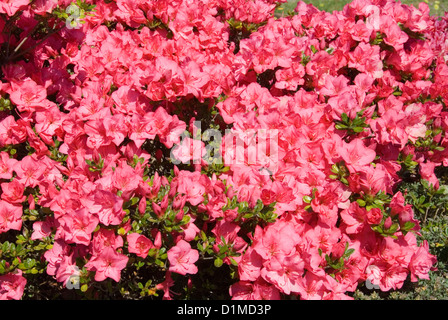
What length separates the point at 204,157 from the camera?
2.25 meters

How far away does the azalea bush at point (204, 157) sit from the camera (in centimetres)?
196

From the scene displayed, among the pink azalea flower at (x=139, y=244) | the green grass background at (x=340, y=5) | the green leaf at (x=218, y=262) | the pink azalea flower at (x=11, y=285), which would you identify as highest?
the green grass background at (x=340, y=5)

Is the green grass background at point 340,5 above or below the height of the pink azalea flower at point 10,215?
above

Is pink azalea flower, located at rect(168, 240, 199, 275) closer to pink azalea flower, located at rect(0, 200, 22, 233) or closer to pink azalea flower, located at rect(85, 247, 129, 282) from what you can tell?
pink azalea flower, located at rect(85, 247, 129, 282)

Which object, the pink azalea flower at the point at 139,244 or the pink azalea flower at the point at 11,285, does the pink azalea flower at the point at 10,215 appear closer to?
the pink azalea flower at the point at 11,285

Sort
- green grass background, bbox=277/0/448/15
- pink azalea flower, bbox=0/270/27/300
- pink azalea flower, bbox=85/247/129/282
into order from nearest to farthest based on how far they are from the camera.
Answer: pink azalea flower, bbox=85/247/129/282, pink azalea flower, bbox=0/270/27/300, green grass background, bbox=277/0/448/15

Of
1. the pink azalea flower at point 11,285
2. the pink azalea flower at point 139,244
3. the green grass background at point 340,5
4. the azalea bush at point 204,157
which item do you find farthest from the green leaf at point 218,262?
the green grass background at point 340,5

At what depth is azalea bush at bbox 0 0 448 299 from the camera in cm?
196

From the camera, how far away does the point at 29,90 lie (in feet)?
7.87

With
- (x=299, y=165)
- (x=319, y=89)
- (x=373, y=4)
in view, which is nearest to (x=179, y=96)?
(x=299, y=165)

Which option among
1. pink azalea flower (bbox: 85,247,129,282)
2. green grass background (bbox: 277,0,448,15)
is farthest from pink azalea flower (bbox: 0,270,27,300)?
green grass background (bbox: 277,0,448,15)
